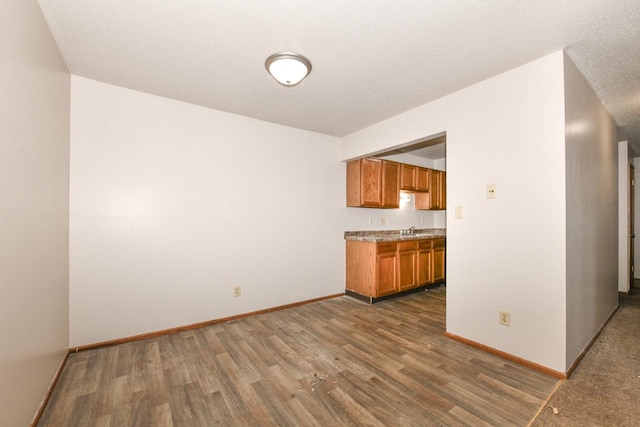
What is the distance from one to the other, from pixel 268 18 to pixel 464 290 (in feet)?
9.23

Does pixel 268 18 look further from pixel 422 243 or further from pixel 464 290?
pixel 422 243

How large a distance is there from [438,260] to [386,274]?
134 cm

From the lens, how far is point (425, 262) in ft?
14.7

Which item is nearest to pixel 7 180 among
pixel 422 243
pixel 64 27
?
pixel 64 27

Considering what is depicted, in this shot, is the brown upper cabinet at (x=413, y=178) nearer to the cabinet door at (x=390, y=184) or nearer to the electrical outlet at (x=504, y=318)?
the cabinet door at (x=390, y=184)

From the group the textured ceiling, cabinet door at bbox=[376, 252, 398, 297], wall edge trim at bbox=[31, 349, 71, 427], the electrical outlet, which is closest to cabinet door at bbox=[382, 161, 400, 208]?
cabinet door at bbox=[376, 252, 398, 297]

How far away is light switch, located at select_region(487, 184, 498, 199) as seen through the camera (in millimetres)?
2397

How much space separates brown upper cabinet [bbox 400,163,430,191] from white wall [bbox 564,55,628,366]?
93.2 inches

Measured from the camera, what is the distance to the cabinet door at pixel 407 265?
410 centimetres

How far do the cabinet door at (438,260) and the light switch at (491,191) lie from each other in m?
2.30

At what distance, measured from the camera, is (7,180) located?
130 cm

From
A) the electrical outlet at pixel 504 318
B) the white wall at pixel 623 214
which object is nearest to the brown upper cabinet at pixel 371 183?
the electrical outlet at pixel 504 318

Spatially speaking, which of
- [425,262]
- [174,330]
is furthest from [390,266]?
[174,330]

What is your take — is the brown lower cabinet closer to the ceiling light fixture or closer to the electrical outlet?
the electrical outlet
